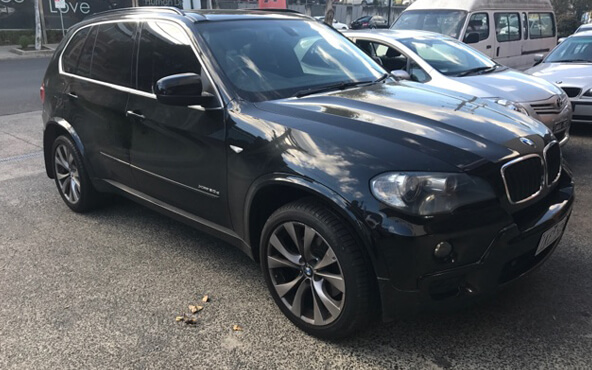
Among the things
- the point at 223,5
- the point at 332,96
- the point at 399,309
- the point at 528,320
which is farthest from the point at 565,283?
the point at 223,5

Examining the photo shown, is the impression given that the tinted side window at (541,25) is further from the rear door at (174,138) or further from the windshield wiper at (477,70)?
the rear door at (174,138)

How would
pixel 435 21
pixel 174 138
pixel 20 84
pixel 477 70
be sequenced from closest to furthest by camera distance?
pixel 174 138, pixel 477 70, pixel 435 21, pixel 20 84

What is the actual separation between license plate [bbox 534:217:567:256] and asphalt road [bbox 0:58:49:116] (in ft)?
32.3

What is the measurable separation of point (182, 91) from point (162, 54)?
72 centimetres

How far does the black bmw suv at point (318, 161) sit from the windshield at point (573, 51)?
224 inches

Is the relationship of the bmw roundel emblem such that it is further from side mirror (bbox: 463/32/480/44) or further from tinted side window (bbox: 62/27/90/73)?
side mirror (bbox: 463/32/480/44)

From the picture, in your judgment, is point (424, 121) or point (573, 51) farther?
point (573, 51)

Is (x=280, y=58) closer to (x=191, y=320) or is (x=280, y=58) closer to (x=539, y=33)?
(x=191, y=320)

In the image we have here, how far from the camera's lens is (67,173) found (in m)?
4.97

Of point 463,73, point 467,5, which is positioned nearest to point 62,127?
point 463,73

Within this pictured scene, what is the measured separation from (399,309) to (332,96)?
4.81ft

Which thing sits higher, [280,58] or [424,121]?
[280,58]

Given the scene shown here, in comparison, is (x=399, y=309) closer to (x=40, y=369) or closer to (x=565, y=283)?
(x=565, y=283)

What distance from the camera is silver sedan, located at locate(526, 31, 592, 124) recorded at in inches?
285
